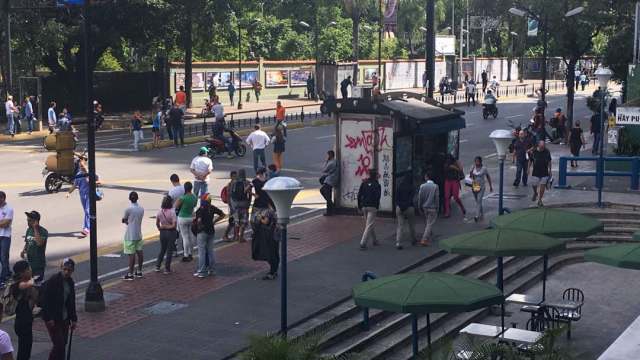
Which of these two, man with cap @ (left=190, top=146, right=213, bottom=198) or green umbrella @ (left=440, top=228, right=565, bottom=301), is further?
man with cap @ (left=190, top=146, right=213, bottom=198)

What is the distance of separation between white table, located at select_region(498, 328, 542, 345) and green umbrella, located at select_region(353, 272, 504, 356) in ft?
6.34

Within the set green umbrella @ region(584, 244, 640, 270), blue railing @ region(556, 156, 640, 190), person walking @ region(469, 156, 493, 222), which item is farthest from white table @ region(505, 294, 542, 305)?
blue railing @ region(556, 156, 640, 190)

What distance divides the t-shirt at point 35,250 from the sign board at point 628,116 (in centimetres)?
1775

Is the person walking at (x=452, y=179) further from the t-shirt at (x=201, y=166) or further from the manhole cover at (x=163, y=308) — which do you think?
the manhole cover at (x=163, y=308)

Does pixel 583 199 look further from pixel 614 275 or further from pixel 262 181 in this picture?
pixel 262 181

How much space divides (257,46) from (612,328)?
6079cm

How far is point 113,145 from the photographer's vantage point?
37.3 metres

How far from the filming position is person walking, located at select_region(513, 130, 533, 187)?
86.0 feet

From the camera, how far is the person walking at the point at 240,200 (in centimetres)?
1917

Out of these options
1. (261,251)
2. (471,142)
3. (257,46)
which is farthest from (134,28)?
(261,251)

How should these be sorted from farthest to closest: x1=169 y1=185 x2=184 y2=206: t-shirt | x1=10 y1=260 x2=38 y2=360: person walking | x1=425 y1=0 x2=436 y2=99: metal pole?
x1=425 y1=0 x2=436 y2=99: metal pole < x1=169 y1=185 x2=184 y2=206: t-shirt < x1=10 y1=260 x2=38 y2=360: person walking

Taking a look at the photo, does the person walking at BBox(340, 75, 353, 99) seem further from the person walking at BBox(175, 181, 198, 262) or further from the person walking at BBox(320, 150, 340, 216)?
the person walking at BBox(175, 181, 198, 262)

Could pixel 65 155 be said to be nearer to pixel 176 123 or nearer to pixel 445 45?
pixel 176 123

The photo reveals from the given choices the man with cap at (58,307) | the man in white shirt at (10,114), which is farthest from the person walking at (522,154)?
the man in white shirt at (10,114)
